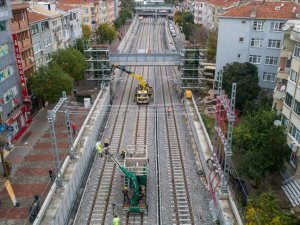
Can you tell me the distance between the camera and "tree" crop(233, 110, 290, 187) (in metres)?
24.3

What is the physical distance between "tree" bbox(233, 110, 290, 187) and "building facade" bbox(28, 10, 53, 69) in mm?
29117

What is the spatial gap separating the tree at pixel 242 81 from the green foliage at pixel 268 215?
21478 mm

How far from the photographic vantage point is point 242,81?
39.0 m

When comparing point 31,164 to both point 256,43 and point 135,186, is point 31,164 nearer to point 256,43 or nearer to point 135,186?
point 135,186

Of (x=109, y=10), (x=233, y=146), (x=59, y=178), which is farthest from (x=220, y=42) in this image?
(x=109, y=10)

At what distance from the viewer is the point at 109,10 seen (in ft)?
352

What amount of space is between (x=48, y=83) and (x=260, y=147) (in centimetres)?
2473

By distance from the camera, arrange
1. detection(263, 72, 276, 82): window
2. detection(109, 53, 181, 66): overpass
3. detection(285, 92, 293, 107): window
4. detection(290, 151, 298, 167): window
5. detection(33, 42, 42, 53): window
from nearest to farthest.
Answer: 1. detection(290, 151, 298, 167): window
2. detection(285, 92, 293, 107): window
3. detection(33, 42, 42, 53): window
4. detection(263, 72, 276, 82): window
5. detection(109, 53, 181, 66): overpass

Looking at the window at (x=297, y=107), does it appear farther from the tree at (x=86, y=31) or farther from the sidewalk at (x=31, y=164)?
the tree at (x=86, y=31)

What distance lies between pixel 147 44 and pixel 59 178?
7182 centimetres

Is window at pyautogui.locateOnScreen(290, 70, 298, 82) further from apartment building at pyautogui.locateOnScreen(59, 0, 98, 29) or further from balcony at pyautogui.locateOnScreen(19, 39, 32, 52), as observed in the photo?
apartment building at pyautogui.locateOnScreen(59, 0, 98, 29)

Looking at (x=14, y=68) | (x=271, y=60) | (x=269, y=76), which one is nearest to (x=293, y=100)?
(x=269, y=76)

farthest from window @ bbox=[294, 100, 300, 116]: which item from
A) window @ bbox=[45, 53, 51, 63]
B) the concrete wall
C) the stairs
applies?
window @ bbox=[45, 53, 51, 63]

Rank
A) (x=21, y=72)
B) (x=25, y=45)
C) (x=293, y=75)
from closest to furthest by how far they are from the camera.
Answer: (x=293, y=75)
(x=21, y=72)
(x=25, y=45)
